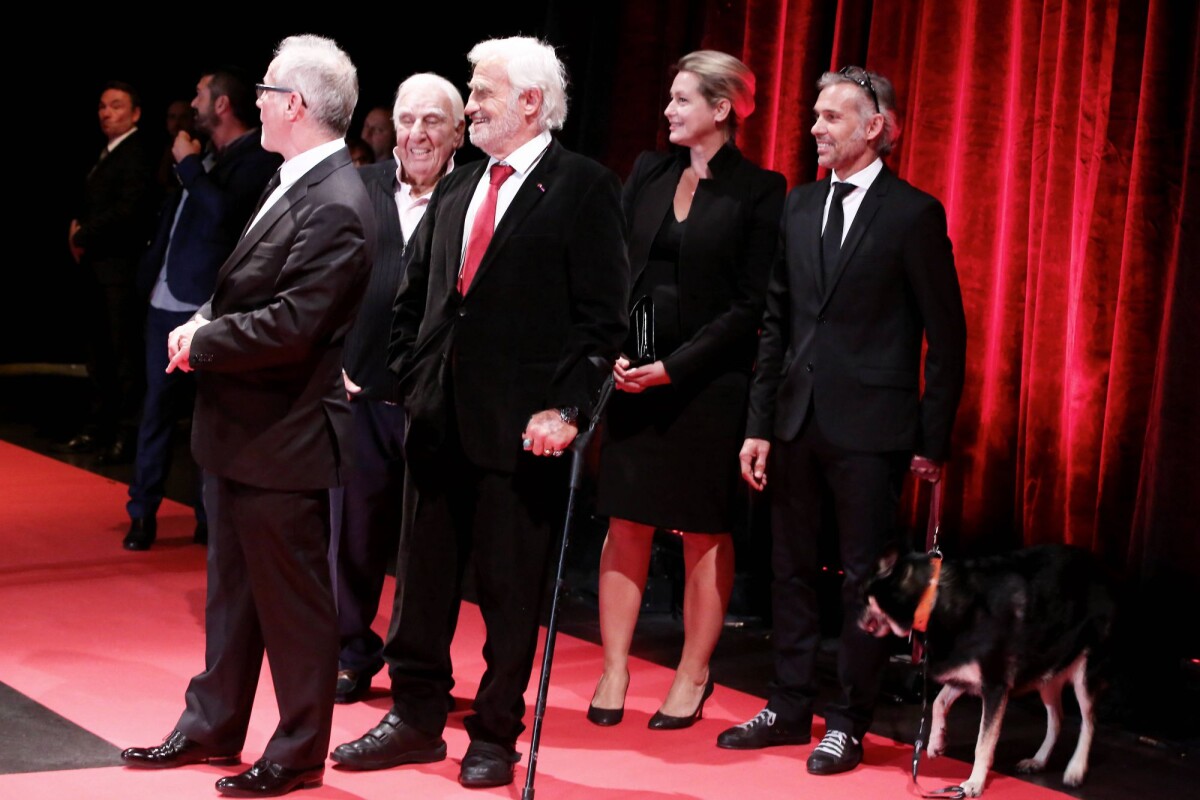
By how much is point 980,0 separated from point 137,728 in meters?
3.24

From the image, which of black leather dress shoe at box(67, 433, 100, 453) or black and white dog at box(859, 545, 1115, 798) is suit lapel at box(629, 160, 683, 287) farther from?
black leather dress shoe at box(67, 433, 100, 453)

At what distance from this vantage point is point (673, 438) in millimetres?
3971

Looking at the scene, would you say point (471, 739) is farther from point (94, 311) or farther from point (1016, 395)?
point (94, 311)

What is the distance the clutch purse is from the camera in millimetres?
3887

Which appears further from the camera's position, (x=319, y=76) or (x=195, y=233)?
(x=195, y=233)

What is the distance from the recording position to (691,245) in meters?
3.91

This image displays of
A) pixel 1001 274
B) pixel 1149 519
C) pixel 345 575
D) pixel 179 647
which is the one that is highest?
pixel 1001 274

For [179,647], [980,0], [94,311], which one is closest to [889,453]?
[980,0]

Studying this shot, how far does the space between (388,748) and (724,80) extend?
1838mm

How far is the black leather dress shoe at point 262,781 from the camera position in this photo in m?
3.17

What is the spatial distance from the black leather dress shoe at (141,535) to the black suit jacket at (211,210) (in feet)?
2.79

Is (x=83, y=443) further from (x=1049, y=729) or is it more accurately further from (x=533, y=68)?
(x=1049, y=729)

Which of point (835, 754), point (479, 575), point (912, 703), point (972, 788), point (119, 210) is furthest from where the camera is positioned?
point (119, 210)

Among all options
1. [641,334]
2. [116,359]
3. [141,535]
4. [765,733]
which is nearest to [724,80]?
[641,334]
